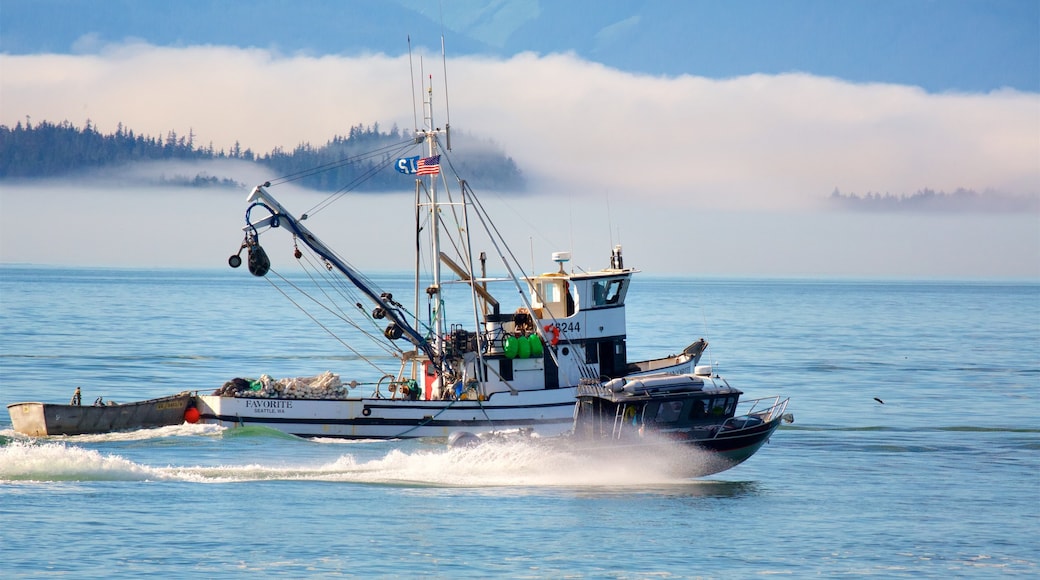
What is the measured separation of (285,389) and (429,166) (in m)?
8.29

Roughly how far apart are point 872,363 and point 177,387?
142 feet

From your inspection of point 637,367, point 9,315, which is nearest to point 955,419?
point 637,367

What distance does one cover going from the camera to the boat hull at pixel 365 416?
3822cm

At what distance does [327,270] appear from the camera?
3903 cm

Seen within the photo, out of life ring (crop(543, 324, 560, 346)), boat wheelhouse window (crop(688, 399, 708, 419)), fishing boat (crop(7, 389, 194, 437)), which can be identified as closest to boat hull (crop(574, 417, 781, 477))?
boat wheelhouse window (crop(688, 399, 708, 419))

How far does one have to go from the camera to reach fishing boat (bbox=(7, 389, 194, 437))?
37.2 meters

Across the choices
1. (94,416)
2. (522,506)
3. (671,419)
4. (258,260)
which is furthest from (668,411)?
(94,416)

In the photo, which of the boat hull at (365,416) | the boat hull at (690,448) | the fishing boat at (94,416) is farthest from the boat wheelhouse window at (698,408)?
the fishing boat at (94,416)

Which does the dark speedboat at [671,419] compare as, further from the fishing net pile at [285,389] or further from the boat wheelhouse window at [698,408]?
the fishing net pile at [285,389]

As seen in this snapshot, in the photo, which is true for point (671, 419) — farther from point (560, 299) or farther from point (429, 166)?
point (429, 166)

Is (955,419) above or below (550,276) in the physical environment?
below

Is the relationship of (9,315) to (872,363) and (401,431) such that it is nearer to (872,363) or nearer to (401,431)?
(872,363)

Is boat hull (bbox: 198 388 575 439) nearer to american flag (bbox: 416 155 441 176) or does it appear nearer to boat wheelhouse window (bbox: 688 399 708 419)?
boat wheelhouse window (bbox: 688 399 708 419)

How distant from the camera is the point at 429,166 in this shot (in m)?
38.7
